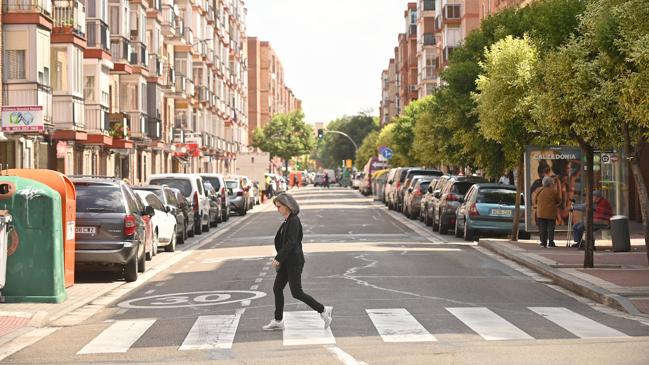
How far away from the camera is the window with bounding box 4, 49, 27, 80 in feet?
120

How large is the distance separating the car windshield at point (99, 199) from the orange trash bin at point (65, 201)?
1672mm

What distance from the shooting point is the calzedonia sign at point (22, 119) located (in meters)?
31.9

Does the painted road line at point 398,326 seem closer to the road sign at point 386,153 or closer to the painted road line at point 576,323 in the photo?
the painted road line at point 576,323

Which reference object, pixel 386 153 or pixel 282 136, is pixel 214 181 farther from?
pixel 282 136

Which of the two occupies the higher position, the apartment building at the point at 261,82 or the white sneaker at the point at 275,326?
the apartment building at the point at 261,82

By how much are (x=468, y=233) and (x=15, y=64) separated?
15.2 m

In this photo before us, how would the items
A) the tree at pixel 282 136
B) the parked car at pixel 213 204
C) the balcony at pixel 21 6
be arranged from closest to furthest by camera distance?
1. the balcony at pixel 21 6
2. the parked car at pixel 213 204
3. the tree at pixel 282 136

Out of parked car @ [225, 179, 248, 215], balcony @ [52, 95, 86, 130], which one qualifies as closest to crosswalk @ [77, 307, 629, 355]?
balcony @ [52, 95, 86, 130]

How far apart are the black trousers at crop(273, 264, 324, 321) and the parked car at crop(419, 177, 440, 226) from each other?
2479 cm

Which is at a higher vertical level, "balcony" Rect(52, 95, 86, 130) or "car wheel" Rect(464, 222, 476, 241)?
"balcony" Rect(52, 95, 86, 130)

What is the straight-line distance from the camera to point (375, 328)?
1310 cm

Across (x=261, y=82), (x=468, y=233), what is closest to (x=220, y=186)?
(x=468, y=233)

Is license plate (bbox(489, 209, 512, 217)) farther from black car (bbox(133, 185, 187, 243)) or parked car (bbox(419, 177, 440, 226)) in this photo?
black car (bbox(133, 185, 187, 243))

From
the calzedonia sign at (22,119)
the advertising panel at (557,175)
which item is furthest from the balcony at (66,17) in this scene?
the advertising panel at (557,175)
